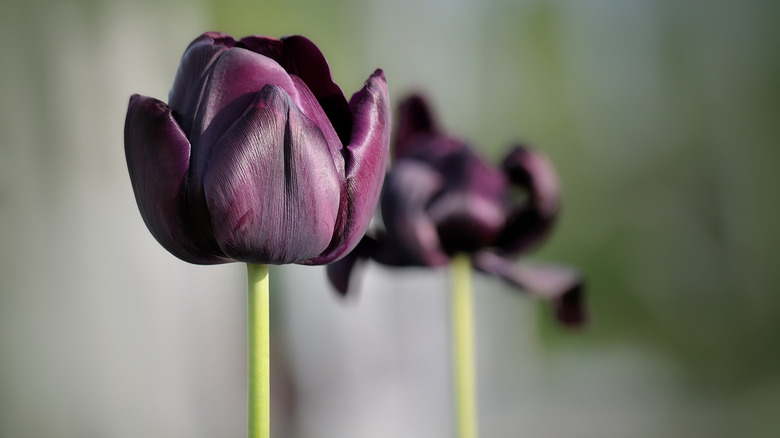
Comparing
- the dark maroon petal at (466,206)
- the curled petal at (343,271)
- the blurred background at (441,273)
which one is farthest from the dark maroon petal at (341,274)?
the blurred background at (441,273)

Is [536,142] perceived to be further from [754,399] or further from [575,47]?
[754,399]

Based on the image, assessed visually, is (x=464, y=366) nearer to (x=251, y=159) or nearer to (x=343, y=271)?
(x=343, y=271)

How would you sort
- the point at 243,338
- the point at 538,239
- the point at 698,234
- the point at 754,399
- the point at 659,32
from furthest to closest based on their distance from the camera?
1. the point at 659,32
2. the point at 698,234
3. the point at 754,399
4. the point at 243,338
5. the point at 538,239

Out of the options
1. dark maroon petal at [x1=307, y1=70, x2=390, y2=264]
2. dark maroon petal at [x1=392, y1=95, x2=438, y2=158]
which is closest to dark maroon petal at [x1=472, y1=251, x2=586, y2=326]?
dark maroon petal at [x1=392, y1=95, x2=438, y2=158]

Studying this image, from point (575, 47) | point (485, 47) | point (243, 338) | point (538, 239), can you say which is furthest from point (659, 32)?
point (538, 239)

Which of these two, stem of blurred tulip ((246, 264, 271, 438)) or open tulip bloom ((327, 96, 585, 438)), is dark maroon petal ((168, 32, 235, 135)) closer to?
stem of blurred tulip ((246, 264, 271, 438))

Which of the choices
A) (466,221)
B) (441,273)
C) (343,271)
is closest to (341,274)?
(343,271)
